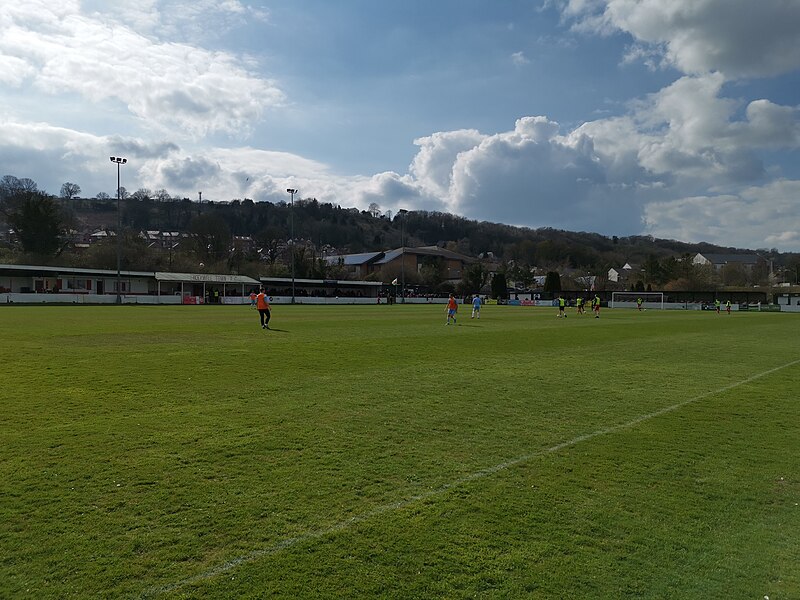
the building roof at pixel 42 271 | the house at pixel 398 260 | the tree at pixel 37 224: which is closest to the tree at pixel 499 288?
the house at pixel 398 260

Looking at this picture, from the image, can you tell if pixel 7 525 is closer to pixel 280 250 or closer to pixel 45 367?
pixel 45 367

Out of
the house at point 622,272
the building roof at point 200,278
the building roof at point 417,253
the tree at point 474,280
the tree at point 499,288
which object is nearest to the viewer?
the building roof at point 200,278

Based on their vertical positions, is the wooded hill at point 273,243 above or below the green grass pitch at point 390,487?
above

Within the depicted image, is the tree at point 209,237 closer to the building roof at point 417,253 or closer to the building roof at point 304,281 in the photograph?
the building roof at point 304,281

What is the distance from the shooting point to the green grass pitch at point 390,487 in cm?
413

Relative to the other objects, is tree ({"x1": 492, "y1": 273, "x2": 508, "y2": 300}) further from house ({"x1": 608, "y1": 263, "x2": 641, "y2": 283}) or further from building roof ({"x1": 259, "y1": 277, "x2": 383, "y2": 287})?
house ({"x1": 608, "y1": 263, "x2": 641, "y2": 283})

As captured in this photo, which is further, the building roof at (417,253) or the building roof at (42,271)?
the building roof at (417,253)

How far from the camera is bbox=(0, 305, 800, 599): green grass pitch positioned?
4129 millimetres

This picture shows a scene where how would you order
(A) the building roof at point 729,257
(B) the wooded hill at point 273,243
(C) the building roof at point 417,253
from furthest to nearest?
(A) the building roof at point 729,257, (C) the building roof at point 417,253, (B) the wooded hill at point 273,243

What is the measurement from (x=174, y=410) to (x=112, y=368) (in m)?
5.24

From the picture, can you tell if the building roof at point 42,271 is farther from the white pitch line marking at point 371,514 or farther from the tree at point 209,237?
the white pitch line marking at point 371,514

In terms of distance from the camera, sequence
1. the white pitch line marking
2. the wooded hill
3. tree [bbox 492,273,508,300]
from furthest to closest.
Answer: tree [bbox 492,273,508,300] < the wooded hill < the white pitch line marking

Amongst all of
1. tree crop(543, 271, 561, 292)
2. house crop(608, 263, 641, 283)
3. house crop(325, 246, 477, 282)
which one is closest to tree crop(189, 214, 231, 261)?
house crop(325, 246, 477, 282)

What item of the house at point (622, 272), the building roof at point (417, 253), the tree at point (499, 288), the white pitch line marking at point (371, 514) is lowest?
the white pitch line marking at point (371, 514)
